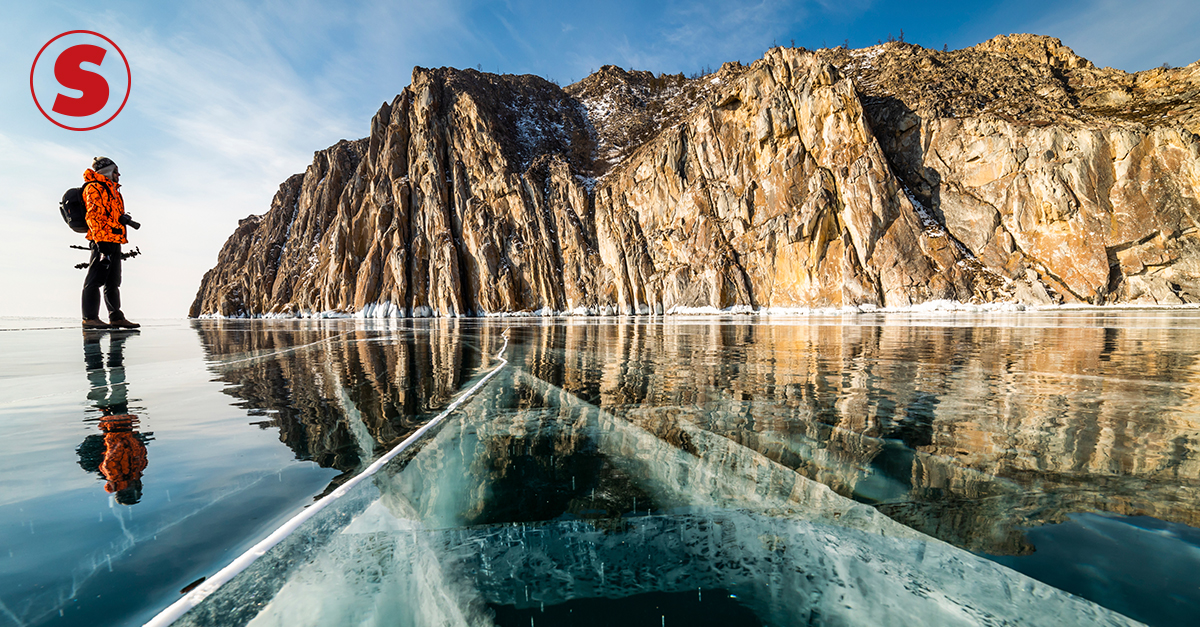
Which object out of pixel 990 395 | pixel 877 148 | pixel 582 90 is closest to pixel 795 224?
pixel 877 148

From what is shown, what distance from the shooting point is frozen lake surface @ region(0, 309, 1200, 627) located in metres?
1.89

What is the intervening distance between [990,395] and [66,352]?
60.1 ft

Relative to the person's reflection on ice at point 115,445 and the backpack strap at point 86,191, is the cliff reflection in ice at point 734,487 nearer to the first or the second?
the person's reflection on ice at point 115,445

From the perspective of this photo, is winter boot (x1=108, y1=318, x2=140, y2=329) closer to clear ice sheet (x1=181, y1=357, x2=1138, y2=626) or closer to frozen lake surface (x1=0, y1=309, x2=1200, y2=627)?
frozen lake surface (x1=0, y1=309, x2=1200, y2=627)

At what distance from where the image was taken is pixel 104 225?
1248cm

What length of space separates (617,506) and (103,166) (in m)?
18.3

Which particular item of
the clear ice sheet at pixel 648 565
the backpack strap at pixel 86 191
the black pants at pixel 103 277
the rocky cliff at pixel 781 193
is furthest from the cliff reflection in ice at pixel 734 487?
the rocky cliff at pixel 781 193

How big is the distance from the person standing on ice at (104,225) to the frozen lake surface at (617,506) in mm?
9658

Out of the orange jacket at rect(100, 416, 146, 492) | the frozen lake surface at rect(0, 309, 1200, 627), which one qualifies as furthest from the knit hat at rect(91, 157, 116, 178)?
the orange jacket at rect(100, 416, 146, 492)

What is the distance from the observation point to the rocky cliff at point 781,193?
41250 mm

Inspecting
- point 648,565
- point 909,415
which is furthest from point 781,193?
point 648,565

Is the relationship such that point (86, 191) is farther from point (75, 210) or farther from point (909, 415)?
point (909, 415)

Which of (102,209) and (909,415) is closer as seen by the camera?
(909,415)

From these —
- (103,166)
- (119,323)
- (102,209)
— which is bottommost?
(119,323)
